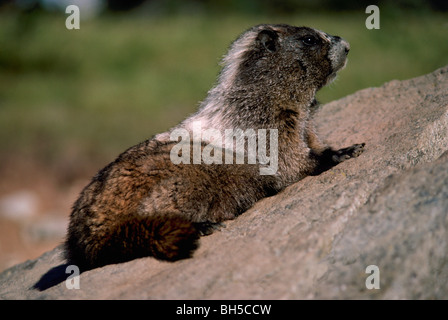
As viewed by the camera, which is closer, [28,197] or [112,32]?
[28,197]

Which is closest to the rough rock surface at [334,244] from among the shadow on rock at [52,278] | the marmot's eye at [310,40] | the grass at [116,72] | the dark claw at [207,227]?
the dark claw at [207,227]

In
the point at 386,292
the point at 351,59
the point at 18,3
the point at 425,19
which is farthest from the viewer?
the point at 351,59

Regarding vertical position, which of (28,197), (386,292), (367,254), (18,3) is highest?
(18,3)

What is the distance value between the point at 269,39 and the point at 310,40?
426 mm

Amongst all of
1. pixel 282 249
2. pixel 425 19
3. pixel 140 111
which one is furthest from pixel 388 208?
pixel 140 111

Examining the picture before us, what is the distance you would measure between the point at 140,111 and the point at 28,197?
15.4ft

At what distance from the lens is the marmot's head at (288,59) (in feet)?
18.3

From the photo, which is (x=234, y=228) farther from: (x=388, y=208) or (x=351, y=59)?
(x=351, y=59)

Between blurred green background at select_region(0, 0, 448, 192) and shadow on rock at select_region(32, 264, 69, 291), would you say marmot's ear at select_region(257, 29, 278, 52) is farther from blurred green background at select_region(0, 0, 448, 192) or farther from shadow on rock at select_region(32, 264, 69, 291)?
blurred green background at select_region(0, 0, 448, 192)

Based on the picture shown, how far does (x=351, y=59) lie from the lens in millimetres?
16312

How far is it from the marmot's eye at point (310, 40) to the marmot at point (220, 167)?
1 cm

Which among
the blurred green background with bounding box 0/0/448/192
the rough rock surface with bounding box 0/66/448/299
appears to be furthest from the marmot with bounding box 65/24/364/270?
the blurred green background with bounding box 0/0/448/192

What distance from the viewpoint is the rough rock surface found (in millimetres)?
3436

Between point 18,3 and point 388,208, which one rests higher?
point 18,3
